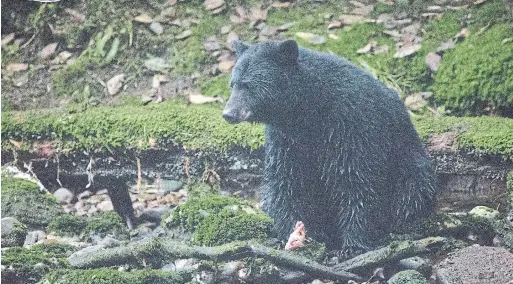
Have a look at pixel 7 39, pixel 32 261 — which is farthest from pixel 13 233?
pixel 7 39

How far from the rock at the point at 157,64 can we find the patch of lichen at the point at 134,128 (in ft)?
0.54

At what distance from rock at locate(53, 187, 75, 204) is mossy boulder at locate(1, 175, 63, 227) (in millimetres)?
21

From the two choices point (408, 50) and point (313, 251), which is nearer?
point (313, 251)

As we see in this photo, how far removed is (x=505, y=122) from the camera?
9.65 ft

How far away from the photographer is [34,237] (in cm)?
334

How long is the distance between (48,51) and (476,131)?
186 cm

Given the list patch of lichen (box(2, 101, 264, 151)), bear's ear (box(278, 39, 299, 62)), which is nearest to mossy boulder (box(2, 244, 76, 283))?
patch of lichen (box(2, 101, 264, 151))

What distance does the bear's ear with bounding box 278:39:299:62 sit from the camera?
2.88 meters

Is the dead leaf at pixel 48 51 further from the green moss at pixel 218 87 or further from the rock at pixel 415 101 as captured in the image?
the rock at pixel 415 101

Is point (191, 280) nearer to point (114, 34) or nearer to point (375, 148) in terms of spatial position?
point (375, 148)

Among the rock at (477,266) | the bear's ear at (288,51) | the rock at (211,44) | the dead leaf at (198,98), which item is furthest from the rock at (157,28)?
the rock at (477,266)

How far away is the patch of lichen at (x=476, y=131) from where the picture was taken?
2.90 m

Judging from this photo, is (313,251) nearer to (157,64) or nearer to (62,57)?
(157,64)

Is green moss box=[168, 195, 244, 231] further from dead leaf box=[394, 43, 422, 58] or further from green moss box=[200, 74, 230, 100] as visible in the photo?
dead leaf box=[394, 43, 422, 58]
